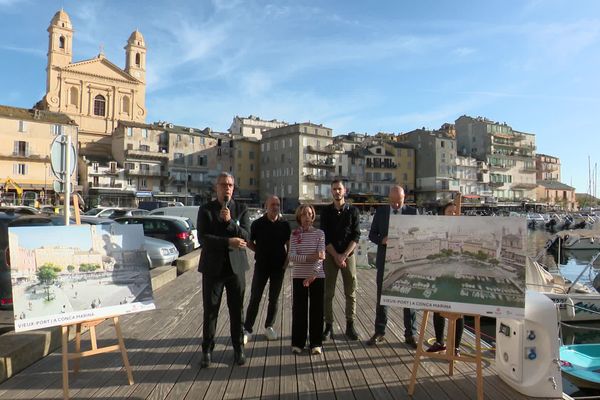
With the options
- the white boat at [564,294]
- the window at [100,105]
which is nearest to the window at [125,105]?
the window at [100,105]

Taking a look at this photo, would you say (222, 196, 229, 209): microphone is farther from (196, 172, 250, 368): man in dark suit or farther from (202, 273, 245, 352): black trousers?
(202, 273, 245, 352): black trousers

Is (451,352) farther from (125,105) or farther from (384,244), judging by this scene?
(125,105)

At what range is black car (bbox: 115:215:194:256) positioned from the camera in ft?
45.1

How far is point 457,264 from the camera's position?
13.3 ft

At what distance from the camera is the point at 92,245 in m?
4.09

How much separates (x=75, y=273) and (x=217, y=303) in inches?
53.1

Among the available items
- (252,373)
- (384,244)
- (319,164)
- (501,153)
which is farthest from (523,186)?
(252,373)

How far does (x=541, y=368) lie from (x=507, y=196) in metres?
99.9

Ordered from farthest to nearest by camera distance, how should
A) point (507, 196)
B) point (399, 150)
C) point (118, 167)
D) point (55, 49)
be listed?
point (507, 196) → point (399, 150) → point (55, 49) → point (118, 167)

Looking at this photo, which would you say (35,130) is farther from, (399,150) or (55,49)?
(399,150)

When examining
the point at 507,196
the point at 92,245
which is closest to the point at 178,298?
the point at 92,245

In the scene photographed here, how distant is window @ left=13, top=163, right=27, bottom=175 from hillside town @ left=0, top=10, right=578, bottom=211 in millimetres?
122

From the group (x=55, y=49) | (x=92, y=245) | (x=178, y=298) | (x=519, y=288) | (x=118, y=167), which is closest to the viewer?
(x=519, y=288)

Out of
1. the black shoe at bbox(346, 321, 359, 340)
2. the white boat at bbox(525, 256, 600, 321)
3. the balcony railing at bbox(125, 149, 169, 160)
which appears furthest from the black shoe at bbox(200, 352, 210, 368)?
the balcony railing at bbox(125, 149, 169, 160)
